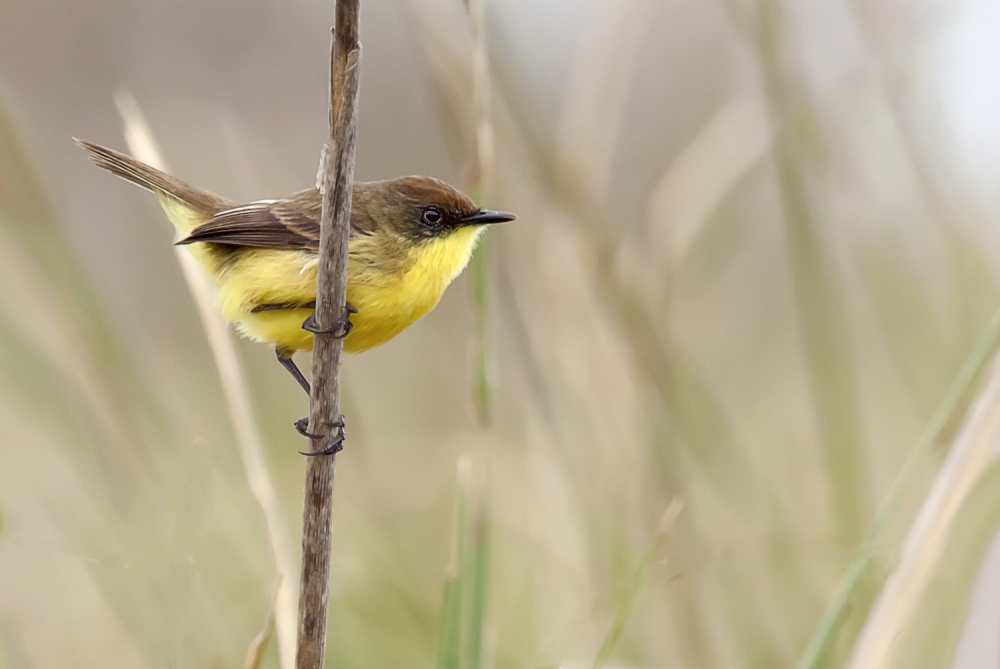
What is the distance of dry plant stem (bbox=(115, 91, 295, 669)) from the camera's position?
3.73ft

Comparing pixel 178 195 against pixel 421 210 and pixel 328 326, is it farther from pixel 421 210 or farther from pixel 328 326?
pixel 328 326

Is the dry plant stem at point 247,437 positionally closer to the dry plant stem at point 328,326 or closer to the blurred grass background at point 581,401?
the blurred grass background at point 581,401

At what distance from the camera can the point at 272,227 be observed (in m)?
1.63

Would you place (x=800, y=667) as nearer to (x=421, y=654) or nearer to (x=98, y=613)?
(x=421, y=654)

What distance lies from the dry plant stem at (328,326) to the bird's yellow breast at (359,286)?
0.42 m

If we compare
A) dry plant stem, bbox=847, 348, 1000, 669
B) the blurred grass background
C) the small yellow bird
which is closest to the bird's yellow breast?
the small yellow bird

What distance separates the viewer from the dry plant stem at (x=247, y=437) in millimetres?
1136

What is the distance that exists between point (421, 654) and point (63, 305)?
0.81 metres

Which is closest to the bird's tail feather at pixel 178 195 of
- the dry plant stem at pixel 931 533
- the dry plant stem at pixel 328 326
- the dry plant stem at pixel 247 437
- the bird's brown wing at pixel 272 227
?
the bird's brown wing at pixel 272 227

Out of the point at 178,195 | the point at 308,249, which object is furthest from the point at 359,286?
the point at 178,195

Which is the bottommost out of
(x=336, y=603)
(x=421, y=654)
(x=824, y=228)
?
(x=421, y=654)

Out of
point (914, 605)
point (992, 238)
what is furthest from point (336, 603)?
point (992, 238)

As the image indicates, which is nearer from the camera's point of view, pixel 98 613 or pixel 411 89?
pixel 98 613

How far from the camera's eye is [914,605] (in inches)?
38.8
